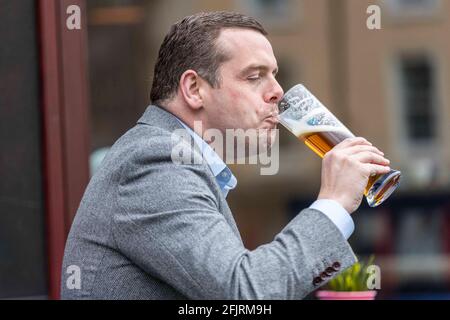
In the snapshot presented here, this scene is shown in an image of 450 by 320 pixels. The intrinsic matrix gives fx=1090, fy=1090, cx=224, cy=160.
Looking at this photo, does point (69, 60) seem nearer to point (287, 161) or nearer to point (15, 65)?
point (15, 65)

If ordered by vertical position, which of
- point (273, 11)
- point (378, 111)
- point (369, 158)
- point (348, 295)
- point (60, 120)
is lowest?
point (378, 111)

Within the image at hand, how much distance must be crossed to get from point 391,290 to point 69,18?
18737 mm

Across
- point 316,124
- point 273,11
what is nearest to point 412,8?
point 273,11

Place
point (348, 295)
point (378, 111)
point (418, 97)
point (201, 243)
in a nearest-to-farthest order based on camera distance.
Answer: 1. point (201, 243)
2. point (348, 295)
3. point (378, 111)
4. point (418, 97)

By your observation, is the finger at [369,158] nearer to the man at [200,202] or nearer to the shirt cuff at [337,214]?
the man at [200,202]

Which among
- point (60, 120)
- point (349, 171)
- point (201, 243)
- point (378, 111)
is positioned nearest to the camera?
point (201, 243)

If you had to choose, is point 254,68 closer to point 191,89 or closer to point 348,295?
point 191,89

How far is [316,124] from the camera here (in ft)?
7.79

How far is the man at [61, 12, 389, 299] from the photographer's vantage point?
2006 mm

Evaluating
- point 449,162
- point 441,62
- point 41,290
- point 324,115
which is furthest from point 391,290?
point 324,115

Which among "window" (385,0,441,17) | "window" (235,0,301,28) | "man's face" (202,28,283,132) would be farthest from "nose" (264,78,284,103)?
"window" (385,0,441,17)

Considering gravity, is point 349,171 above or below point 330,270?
above

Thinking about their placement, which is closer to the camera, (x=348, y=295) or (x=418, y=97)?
(x=348, y=295)

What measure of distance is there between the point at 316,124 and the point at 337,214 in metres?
0.34
